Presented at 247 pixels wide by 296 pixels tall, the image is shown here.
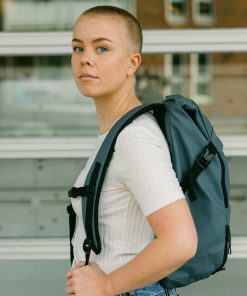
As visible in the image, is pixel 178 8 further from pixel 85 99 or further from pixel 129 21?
pixel 129 21

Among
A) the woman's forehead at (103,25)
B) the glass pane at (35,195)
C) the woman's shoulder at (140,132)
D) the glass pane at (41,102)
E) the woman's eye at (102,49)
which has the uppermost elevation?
the woman's forehead at (103,25)

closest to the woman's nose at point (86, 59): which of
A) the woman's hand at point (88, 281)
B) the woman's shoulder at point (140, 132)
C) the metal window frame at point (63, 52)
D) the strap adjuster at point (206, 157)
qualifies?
the woman's shoulder at point (140, 132)

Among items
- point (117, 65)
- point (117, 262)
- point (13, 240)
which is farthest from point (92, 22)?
point (13, 240)

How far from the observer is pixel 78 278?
1.48 meters

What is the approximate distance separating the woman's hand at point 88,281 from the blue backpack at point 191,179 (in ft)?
0.10

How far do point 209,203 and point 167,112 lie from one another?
0.23 metres

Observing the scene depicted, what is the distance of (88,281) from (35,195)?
1.96 meters

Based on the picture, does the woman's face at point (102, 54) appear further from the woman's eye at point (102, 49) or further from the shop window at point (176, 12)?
the shop window at point (176, 12)

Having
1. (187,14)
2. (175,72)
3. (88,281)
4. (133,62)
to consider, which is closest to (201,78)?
(175,72)

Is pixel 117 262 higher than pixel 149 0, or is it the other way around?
pixel 149 0

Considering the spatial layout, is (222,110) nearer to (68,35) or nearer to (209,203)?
(68,35)

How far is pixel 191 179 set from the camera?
1459 mm

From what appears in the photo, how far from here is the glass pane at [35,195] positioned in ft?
11.0

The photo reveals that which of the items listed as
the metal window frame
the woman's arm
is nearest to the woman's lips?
the woman's arm
